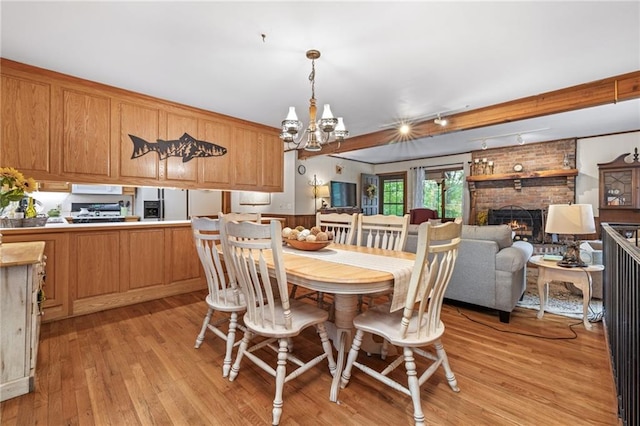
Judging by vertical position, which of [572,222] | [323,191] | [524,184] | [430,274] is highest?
[524,184]

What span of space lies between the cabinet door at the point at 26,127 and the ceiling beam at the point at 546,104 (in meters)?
4.48

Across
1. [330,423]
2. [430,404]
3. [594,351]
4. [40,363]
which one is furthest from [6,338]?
[594,351]

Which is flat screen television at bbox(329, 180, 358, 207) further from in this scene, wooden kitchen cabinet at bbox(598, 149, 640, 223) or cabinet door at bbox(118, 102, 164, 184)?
wooden kitchen cabinet at bbox(598, 149, 640, 223)

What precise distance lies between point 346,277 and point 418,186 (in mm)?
6963

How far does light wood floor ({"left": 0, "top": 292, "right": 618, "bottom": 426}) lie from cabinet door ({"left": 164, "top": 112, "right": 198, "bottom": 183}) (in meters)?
2.00

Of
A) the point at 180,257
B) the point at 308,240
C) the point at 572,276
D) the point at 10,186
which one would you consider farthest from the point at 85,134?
the point at 572,276

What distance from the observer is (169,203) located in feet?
16.9

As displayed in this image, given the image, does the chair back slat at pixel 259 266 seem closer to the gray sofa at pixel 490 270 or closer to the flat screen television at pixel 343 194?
the gray sofa at pixel 490 270

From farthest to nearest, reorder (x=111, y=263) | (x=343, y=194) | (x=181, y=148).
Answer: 1. (x=343, y=194)
2. (x=181, y=148)
3. (x=111, y=263)

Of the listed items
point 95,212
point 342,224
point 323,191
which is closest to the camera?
point 342,224

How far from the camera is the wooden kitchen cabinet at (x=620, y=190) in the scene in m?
5.04

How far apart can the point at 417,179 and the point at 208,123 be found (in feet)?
18.9

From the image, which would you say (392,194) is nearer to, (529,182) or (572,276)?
(529,182)

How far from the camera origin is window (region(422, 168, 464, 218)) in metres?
7.45
